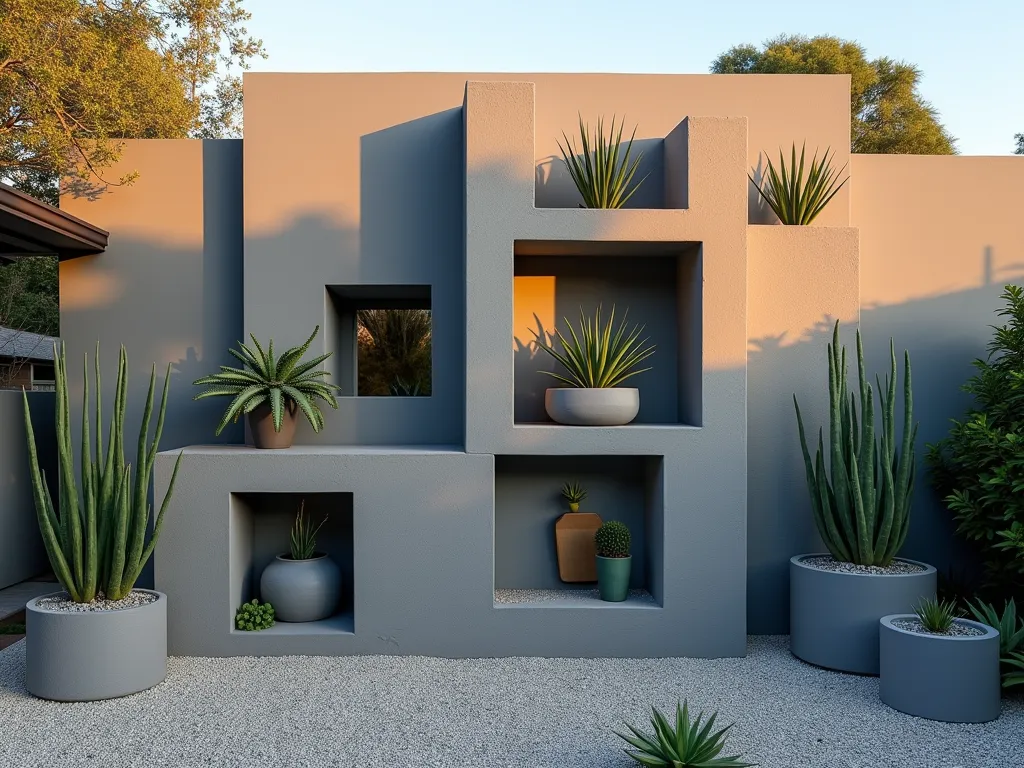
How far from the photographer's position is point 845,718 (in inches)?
177

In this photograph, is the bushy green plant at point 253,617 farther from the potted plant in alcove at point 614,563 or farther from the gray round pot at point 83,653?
the potted plant in alcove at point 614,563

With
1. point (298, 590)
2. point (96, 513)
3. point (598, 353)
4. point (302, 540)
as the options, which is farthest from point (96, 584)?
point (598, 353)

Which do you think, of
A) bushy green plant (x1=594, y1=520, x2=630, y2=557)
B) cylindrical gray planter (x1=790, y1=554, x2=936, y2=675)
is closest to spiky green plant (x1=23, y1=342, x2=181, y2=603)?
bushy green plant (x1=594, y1=520, x2=630, y2=557)

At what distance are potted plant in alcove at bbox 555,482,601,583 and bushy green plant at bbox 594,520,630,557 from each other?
Answer: 0.34 meters

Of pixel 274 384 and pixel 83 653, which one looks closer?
pixel 83 653

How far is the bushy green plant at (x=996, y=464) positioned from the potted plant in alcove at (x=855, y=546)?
44 cm

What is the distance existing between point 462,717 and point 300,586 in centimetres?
183

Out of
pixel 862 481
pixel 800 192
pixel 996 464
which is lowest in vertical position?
pixel 862 481

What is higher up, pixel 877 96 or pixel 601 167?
pixel 877 96

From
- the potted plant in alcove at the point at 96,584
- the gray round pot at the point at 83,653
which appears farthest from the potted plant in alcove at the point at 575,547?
the gray round pot at the point at 83,653

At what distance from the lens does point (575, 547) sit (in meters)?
6.29

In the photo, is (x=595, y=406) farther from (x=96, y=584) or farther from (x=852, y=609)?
(x=96, y=584)

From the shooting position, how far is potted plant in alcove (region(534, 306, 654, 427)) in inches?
227

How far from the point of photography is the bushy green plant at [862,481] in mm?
5379
